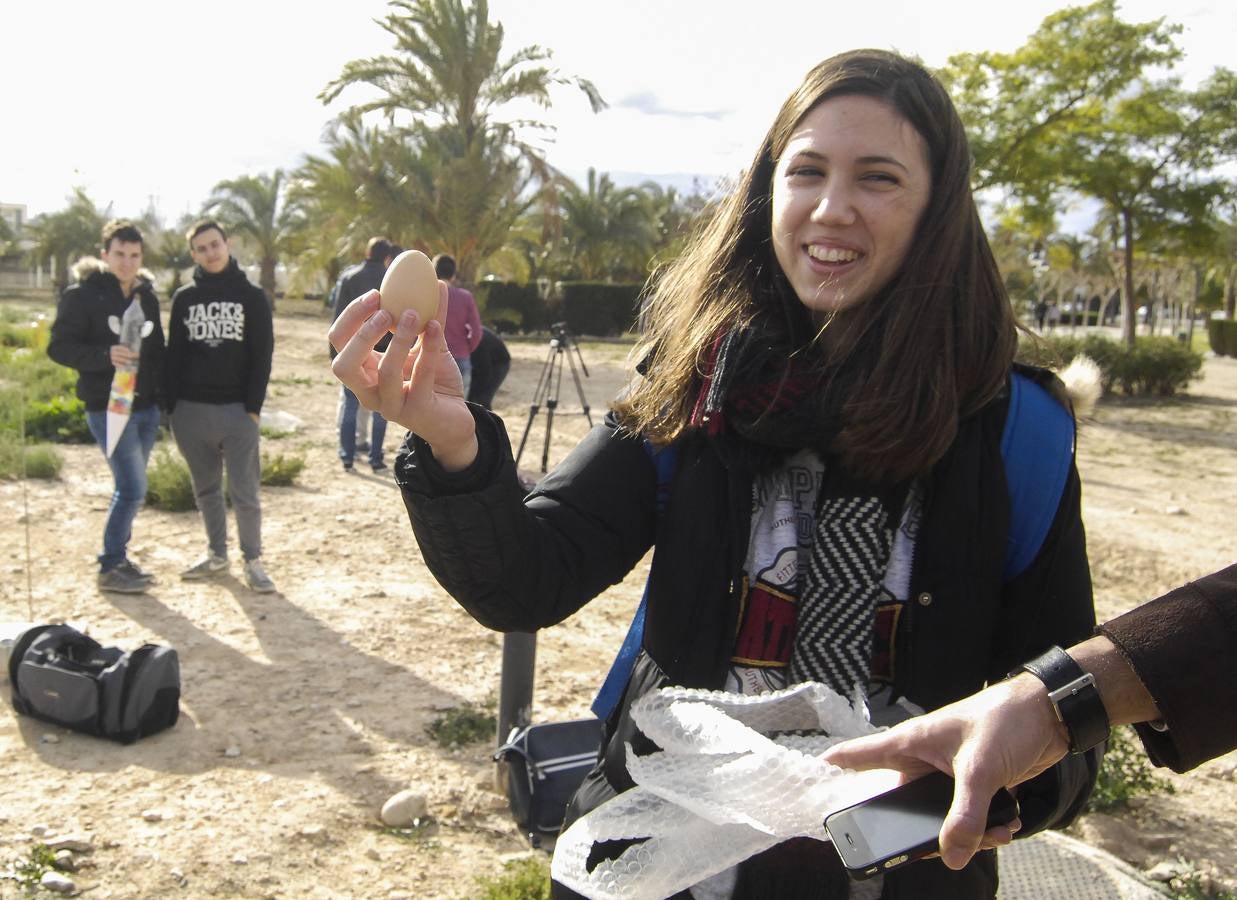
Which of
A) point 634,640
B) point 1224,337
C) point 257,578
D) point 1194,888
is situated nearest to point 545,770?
point 634,640

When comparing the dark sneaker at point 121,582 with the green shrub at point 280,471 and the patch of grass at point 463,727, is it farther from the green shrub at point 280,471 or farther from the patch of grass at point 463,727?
the green shrub at point 280,471

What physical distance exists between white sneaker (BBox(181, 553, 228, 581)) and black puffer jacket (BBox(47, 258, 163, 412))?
0.99m

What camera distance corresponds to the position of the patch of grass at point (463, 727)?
4254 mm

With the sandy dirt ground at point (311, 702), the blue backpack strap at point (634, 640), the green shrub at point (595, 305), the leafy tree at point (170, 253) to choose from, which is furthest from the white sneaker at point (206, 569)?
the leafy tree at point (170, 253)

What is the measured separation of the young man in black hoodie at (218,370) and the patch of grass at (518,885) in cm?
329

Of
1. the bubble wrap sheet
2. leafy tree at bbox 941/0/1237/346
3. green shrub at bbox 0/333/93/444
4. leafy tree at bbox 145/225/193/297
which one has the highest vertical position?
leafy tree at bbox 941/0/1237/346

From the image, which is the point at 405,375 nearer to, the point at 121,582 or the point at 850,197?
the point at 850,197

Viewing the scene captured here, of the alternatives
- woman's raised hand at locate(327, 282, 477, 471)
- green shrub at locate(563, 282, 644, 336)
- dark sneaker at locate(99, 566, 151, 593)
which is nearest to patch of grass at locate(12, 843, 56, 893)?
woman's raised hand at locate(327, 282, 477, 471)

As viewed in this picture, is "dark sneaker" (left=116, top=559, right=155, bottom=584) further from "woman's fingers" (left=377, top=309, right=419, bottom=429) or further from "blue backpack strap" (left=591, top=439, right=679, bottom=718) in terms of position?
"woman's fingers" (left=377, top=309, right=419, bottom=429)

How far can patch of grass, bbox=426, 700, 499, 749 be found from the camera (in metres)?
4.25

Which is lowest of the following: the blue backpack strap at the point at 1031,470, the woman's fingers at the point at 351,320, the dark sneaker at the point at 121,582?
the dark sneaker at the point at 121,582

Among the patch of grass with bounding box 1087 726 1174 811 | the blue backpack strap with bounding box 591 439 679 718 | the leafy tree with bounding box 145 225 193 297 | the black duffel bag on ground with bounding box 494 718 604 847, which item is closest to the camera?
the blue backpack strap with bounding box 591 439 679 718

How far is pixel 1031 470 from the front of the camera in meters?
1.41

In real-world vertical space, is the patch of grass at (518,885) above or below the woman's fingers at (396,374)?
below
